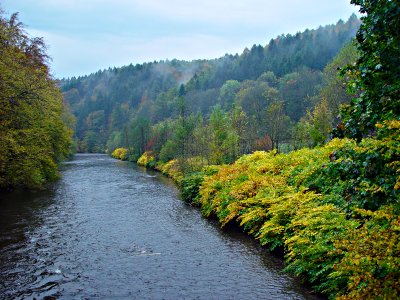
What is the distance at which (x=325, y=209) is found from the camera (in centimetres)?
1155

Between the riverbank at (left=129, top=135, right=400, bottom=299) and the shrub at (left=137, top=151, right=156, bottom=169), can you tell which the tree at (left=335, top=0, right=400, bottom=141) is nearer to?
the riverbank at (left=129, top=135, right=400, bottom=299)

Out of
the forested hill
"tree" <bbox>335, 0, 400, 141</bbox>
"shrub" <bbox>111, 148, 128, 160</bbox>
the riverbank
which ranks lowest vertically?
"shrub" <bbox>111, 148, 128, 160</bbox>

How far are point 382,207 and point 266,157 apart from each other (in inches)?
670

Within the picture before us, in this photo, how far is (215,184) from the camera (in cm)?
2138

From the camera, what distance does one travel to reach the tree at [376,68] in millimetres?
6215

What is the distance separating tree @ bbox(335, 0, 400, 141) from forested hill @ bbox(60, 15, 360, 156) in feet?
107

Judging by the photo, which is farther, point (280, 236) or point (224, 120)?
point (224, 120)

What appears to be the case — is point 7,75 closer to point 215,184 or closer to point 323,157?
point 215,184

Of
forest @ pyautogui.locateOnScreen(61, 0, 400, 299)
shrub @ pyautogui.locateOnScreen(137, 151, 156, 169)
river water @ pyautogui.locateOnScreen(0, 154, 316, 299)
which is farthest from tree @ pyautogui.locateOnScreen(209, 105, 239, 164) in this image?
shrub @ pyautogui.locateOnScreen(137, 151, 156, 169)

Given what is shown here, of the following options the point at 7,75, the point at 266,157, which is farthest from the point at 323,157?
the point at 7,75

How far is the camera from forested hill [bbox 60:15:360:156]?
69562 mm

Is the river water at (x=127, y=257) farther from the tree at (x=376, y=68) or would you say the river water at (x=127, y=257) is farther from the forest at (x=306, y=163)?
the tree at (x=376, y=68)

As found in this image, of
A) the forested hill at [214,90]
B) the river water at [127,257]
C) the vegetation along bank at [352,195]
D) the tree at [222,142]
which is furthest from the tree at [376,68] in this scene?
the forested hill at [214,90]

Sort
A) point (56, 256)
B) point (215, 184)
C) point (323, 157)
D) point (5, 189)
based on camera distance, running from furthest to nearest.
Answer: point (5, 189) < point (215, 184) < point (323, 157) < point (56, 256)
